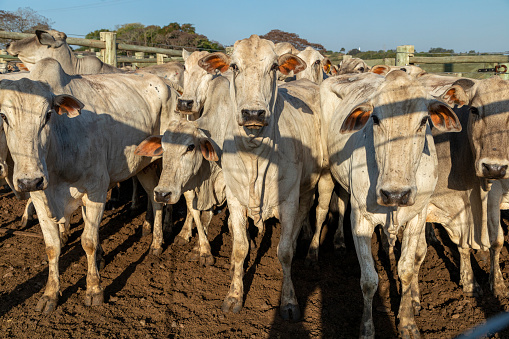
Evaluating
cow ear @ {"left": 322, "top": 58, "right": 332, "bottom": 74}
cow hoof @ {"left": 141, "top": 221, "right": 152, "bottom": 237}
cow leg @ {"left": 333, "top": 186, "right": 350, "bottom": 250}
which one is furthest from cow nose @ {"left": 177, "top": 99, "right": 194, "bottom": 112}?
cow ear @ {"left": 322, "top": 58, "right": 332, "bottom": 74}

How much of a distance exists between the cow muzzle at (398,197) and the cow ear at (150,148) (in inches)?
113

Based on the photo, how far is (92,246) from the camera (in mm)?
4941

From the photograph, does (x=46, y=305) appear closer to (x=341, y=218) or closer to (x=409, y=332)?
(x=409, y=332)

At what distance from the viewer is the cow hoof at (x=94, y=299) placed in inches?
186

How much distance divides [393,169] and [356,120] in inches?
25.7

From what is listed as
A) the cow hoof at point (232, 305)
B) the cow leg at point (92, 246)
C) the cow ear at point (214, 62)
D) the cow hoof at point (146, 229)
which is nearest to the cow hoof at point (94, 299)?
the cow leg at point (92, 246)

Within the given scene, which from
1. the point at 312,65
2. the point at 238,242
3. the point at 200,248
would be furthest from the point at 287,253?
the point at 312,65

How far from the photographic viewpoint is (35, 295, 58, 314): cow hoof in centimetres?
452

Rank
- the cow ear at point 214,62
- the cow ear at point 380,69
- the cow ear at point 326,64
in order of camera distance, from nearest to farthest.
Result: the cow ear at point 214,62
the cow ear at point 380,69
the cow ear at point 326,64

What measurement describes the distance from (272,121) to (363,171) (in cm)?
98

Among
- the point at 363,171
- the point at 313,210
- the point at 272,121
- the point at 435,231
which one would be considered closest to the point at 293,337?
the point at 363,171

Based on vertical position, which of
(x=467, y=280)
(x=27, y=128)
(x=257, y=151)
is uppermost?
(x=27, y=128)

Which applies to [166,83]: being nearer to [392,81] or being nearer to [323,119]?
[323,119]

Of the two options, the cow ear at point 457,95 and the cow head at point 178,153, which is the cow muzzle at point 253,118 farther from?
the cow ear at point 457,95
